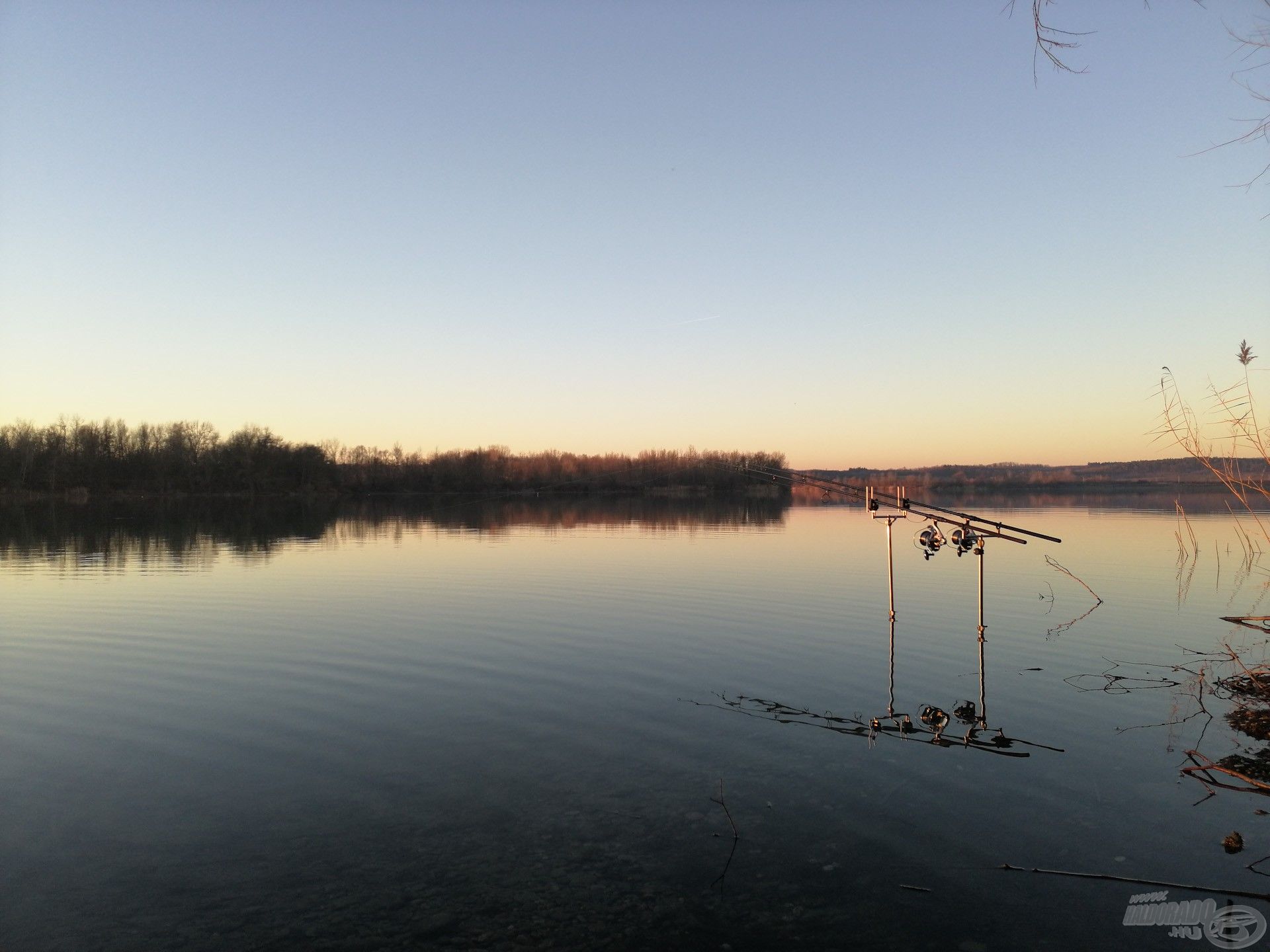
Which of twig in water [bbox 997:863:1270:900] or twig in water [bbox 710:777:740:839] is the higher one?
twig in water [bbox 710:777:740:839]

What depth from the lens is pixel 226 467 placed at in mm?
109312

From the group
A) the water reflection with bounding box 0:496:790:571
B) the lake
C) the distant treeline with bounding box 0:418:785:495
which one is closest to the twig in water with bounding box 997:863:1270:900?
the lake

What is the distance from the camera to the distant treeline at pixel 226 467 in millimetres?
93062

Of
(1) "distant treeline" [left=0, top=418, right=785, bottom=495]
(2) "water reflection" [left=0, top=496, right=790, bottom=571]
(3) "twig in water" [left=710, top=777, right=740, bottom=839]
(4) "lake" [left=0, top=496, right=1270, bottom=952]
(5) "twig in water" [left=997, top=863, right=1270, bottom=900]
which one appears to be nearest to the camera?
(4) "lake" [left=0, top=496, right=1270, bottom=952]

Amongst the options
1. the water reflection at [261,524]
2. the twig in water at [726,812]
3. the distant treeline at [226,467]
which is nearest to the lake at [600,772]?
the twig in water at [726,812]
